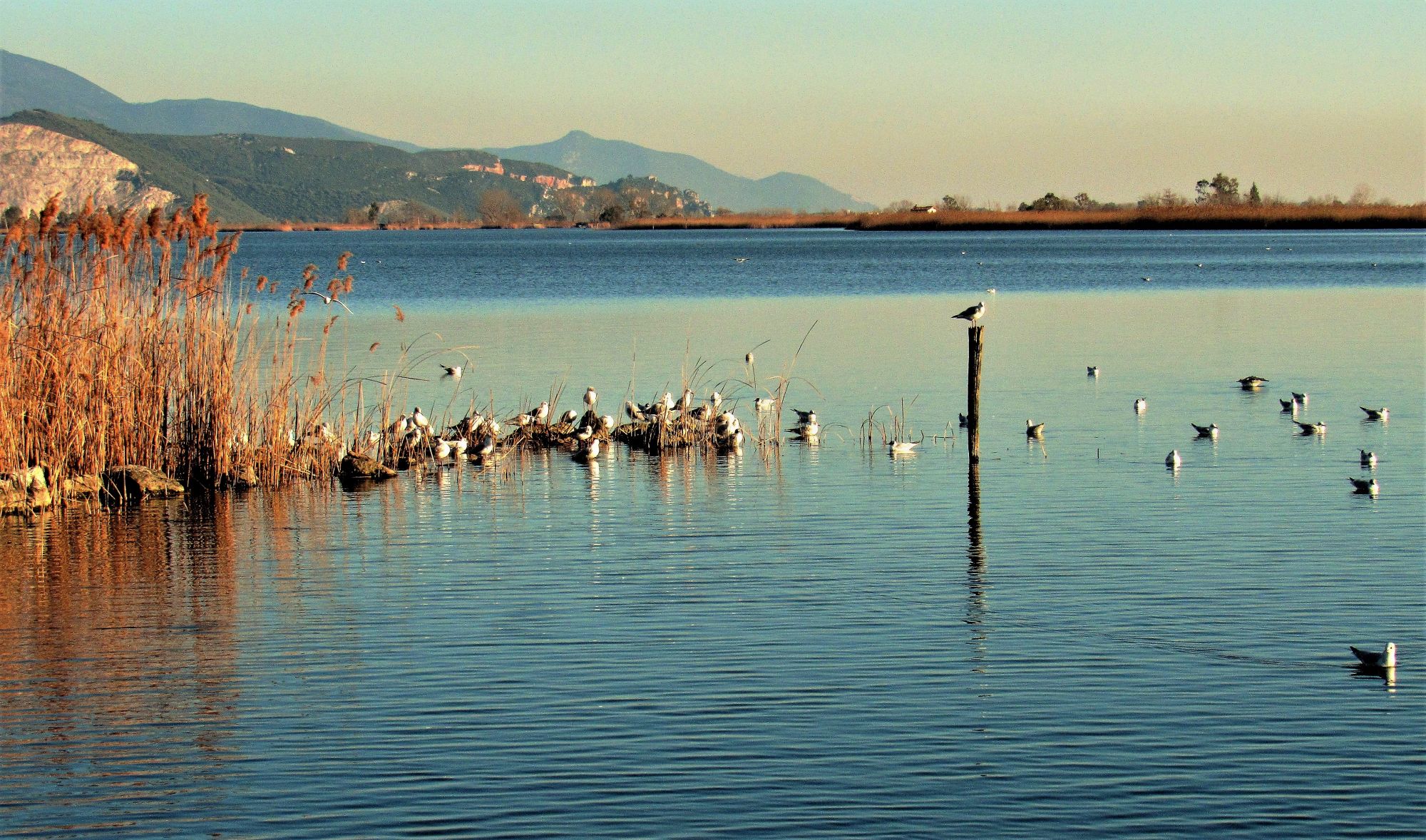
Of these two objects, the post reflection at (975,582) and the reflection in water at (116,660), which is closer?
the reflection in water at (116,660)

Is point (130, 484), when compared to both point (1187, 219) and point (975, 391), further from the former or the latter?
point (1187, 219)

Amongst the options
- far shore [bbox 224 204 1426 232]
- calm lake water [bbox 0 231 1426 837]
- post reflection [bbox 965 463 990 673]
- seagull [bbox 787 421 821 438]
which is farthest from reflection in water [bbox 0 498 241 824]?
far shore [bbox 224 204 1426 232]

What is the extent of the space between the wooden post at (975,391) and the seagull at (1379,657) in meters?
9.85

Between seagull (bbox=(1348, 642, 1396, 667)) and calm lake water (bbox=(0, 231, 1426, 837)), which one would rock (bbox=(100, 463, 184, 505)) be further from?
seagull (bbox=(1348, 642, 1396, 667))

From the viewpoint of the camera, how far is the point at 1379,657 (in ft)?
32.8

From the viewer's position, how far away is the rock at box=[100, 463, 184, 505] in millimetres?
16953

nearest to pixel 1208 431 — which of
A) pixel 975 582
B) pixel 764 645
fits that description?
pixel 975 582

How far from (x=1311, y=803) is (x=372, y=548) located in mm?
9245

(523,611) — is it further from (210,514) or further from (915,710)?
(210,514)

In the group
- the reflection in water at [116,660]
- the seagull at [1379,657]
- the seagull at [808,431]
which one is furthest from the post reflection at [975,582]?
the reflection in water at [116,660]

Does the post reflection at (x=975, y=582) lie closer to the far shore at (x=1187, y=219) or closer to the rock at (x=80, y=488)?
the rock at (x=80, y=488)

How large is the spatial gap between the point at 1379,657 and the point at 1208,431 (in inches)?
489

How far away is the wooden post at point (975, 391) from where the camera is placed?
2020 cm

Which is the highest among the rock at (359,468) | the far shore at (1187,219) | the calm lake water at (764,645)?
the far shore at (1187,219)
